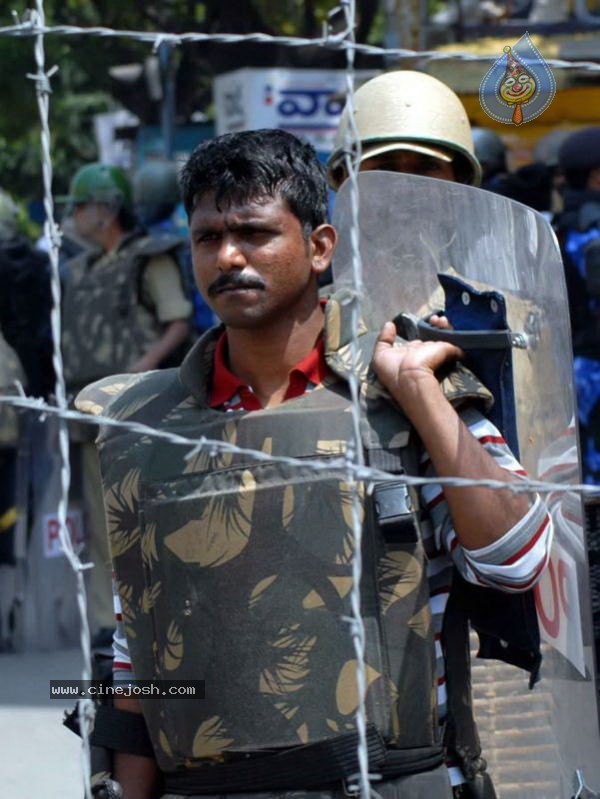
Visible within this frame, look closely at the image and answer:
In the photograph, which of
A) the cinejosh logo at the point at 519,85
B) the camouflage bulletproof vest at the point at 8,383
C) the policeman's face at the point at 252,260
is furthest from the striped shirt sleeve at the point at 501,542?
the camouflage bulletproof vest at the point at 8,383

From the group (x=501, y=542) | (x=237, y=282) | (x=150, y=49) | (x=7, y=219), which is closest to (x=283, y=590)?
(x=501, y=542)

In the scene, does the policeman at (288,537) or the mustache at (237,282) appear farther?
the mustache at (237,282)

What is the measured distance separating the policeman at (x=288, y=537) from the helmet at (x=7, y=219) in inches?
198

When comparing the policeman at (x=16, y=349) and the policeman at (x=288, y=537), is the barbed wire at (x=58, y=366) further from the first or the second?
the policeman at (x=16, y=349)

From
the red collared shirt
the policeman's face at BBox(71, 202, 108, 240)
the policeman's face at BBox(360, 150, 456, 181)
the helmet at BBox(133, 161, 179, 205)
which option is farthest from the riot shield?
the helmet at BBox(133, 161, 179, 205)

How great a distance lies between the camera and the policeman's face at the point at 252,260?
243 cm

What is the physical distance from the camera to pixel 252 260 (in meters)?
2.43

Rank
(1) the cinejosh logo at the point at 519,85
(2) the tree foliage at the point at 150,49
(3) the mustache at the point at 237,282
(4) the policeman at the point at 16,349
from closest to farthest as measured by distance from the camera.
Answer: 1. (3) the mustache at the point at 237,282
2. (1) the cinejosh logo at the point at 519,85
3. (4) the policeman at the point at 16,349
4. (2) the tree foliage at the point at 150,49

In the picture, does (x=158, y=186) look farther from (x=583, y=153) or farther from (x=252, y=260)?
(x=252, y=260)

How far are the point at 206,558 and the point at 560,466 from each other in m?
0.61

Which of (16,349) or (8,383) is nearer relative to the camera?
(8,383)

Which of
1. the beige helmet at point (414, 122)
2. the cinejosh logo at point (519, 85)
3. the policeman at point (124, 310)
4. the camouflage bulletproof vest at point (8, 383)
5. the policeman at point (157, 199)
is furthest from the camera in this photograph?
the policeman at point (157, 199)

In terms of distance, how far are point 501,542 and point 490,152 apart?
486 centimetres

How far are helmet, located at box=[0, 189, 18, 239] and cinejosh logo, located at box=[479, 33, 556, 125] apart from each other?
4.85 meters
